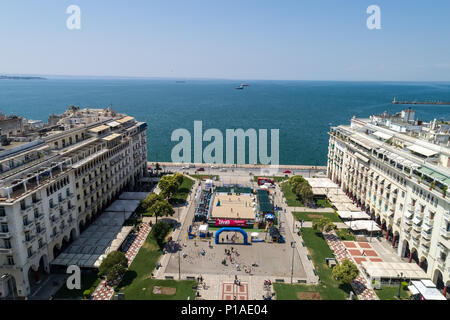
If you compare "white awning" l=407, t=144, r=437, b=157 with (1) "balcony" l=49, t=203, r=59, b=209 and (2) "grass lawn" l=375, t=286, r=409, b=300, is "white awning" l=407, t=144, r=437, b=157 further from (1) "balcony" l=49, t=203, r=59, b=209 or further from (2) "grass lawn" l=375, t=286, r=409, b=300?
(1) "balcony" l=49, t=203, r=59, b=209

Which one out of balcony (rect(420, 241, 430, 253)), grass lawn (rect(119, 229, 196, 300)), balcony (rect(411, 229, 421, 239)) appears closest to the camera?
grass lawn (rect(119, 229, 196, 300))

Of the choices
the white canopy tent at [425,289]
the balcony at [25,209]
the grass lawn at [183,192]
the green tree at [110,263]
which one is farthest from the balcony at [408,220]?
the balcony at [25,209]

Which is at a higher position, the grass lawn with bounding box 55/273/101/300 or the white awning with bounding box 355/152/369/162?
the white awning with bounding box 355/152/369/162

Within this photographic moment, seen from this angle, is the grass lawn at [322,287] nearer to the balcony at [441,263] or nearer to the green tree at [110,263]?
the balcony at [441,263]

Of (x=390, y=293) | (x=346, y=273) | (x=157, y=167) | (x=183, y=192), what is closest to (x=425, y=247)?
(x=390, y=293)

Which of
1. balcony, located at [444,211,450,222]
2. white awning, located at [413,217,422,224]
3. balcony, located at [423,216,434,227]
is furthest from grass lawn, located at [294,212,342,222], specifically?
balcony, located at [444,211,450,222]
